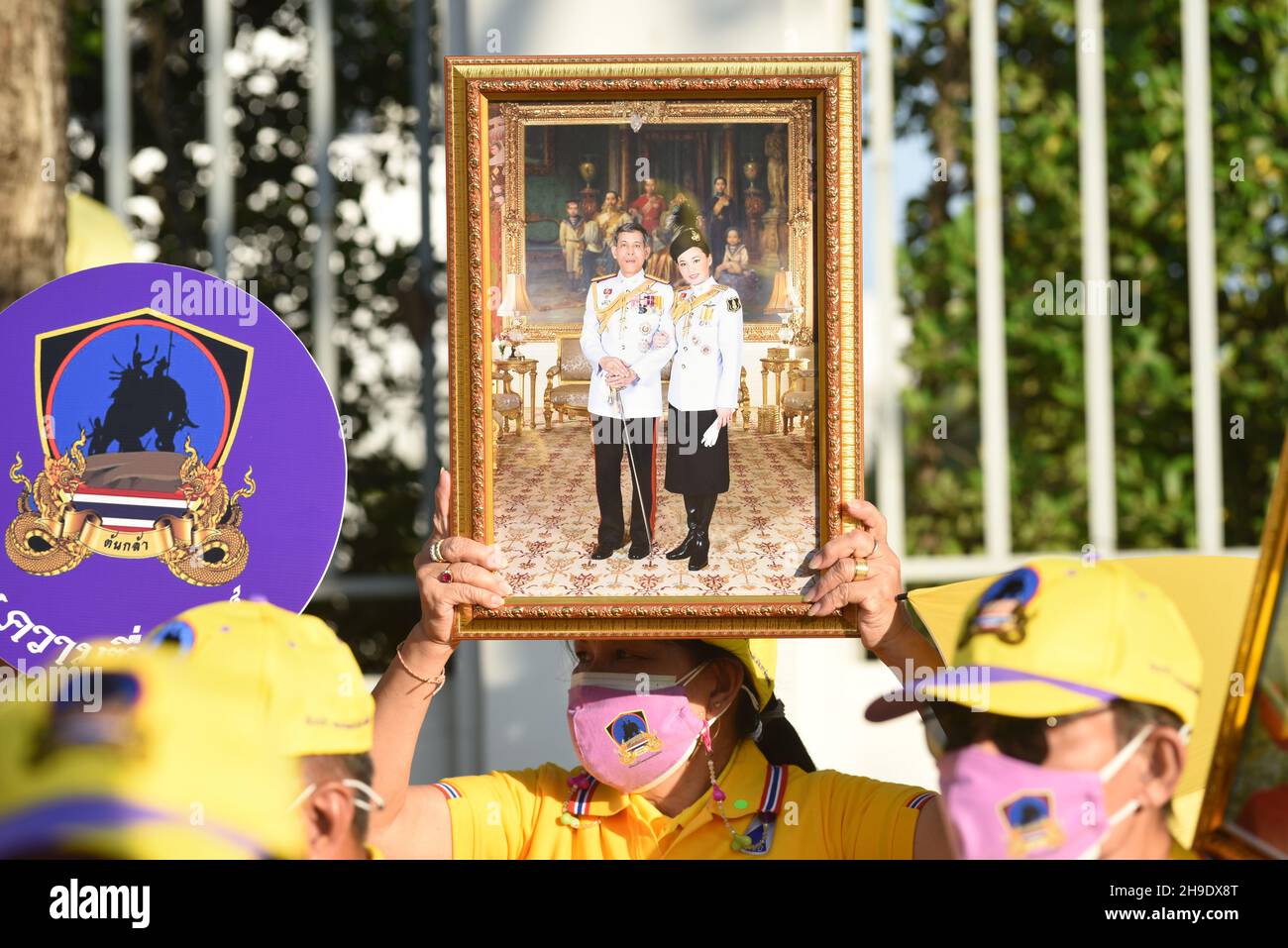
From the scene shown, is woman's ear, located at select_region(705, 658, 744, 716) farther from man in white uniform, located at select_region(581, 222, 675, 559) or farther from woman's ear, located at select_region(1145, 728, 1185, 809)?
woman's ear, located at select_region(1145, 728, 1185, 809)

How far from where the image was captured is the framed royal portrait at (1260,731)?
→ 1.76 meters

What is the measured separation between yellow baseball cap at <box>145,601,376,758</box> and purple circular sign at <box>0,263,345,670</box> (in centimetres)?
30

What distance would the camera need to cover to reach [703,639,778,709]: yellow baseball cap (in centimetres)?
216

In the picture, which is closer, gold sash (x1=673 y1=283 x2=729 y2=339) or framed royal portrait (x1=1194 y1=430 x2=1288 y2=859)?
framed royal portrait (x1=1194 y1=430 x2=1288 y2=859)

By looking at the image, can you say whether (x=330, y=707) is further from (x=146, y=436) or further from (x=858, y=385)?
(x=858, y=385)

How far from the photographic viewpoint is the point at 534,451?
79.1 inches

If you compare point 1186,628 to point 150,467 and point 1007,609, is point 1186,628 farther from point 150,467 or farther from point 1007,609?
point 150,467

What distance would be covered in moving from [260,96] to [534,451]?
8.60 ft

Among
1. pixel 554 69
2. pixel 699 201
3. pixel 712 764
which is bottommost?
pixel 712 764

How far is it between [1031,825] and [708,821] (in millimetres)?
535

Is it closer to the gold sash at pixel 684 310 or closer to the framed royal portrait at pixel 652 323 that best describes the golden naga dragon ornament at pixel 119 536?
the framed royal portrait at pixel 652 323

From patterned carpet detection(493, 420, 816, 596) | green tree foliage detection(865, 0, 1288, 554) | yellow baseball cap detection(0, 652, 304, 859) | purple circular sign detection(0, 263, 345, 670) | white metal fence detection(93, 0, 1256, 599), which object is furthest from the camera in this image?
green tree foliage detection(865, 0, 1288, 554)

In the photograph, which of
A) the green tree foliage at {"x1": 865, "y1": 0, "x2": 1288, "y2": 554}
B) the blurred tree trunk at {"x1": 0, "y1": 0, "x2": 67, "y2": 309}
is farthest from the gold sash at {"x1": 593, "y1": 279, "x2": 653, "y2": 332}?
the green tree foliage at {"x1": 865, "y1": 0, "x2": 1288, "y2": 554}
